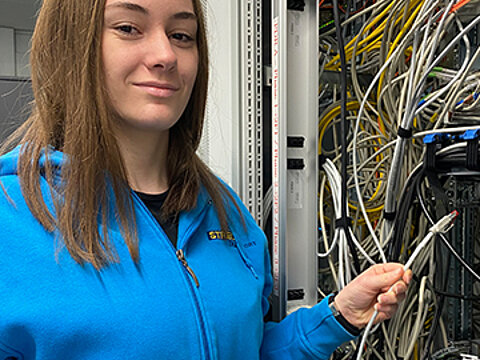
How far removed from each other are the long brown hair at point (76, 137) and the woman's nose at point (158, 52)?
3.1 inches

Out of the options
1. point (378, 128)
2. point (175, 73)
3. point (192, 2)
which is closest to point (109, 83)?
point (175, 73)

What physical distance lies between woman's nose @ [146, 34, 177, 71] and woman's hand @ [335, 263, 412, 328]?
0.53m

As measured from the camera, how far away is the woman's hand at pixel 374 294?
0.76 m

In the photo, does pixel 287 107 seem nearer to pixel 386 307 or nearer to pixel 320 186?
pixel 320 186

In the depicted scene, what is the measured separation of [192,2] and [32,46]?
0.29 metres

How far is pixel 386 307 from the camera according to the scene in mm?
792

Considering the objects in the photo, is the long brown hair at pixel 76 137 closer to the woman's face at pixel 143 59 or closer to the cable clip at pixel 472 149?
the woman's face at pixel 143 59

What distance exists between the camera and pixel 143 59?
0.68 meters

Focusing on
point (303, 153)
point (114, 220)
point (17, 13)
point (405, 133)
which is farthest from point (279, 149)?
point (17, 13)

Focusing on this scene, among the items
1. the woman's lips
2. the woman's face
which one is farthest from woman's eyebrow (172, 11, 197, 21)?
the woman's lips

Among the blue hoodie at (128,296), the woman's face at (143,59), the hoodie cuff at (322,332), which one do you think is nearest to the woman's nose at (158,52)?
the woman's face at (143,59)

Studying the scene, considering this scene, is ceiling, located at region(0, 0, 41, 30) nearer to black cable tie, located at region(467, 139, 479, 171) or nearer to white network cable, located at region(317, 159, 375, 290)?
white network cable, located at region(317, 159, 375, 290)

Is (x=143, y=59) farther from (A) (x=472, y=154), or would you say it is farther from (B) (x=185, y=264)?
(A) (x=472, y=154)

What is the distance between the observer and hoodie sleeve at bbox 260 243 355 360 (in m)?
0.85
